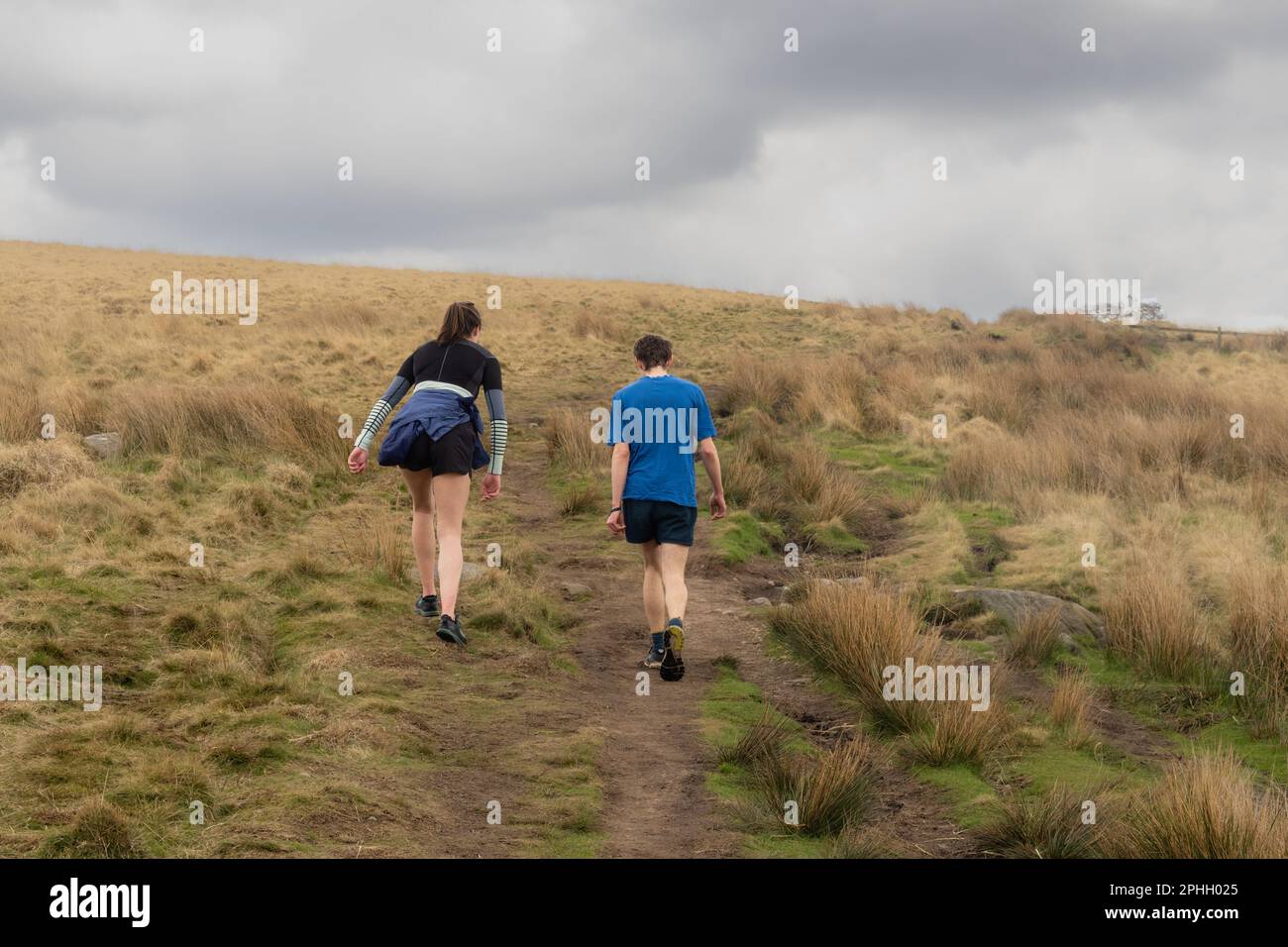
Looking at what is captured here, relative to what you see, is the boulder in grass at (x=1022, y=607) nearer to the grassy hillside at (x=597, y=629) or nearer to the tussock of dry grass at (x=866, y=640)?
the grassy hillside at (x=597, y=629)

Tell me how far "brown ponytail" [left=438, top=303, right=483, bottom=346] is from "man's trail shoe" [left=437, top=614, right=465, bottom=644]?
1724mm

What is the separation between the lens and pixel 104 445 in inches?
435

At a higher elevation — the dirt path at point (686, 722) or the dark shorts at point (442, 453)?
the dark shorts at point (442, 453)

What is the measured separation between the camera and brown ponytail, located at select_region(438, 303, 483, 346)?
7062mm

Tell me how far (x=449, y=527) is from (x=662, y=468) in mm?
1465

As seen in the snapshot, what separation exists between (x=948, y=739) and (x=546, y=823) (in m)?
2.25

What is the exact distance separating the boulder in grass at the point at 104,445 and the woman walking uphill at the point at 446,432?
5037 mm

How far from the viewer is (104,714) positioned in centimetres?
530

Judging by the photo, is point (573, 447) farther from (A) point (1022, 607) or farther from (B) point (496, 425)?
(A) point (1022, 607)

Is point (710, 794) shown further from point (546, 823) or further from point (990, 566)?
point (990, 566)

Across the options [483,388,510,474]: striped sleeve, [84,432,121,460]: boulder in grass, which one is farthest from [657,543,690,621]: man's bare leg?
[84,432,121,460]: boulder in grass

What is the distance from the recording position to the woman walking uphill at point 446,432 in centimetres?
695

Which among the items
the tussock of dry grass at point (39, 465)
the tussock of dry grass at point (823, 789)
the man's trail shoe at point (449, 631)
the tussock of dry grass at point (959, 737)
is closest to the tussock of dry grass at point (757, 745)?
the tussock of dry grass at point (823, 789)
